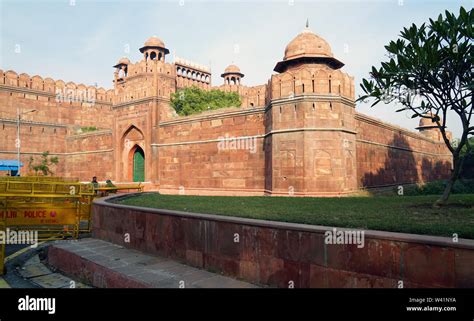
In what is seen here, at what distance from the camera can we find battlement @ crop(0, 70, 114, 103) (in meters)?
30.8

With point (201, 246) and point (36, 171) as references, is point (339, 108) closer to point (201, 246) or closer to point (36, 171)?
point (201, 246)

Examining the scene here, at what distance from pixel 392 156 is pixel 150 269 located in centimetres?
1950

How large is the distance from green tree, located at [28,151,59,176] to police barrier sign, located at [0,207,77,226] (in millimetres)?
24988

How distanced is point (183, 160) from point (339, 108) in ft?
33.6

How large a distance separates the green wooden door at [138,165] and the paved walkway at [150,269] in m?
16.4

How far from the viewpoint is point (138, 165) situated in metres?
24.1

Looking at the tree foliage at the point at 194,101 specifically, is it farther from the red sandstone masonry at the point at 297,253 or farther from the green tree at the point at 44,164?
the red sandstone masonry at the point at 297,253

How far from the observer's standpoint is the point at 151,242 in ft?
21.7

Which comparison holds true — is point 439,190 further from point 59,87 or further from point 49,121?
point 59,87

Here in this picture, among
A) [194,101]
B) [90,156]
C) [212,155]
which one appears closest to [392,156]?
[212,155]

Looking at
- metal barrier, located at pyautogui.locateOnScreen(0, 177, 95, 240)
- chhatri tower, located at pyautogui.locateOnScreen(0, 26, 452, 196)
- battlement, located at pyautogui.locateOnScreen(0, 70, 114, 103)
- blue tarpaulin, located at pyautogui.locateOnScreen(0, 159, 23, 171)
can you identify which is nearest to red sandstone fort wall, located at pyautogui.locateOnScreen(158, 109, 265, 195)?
chhatri tower, located at pyautogui.locateOnScreen(0, 26, 452, 196)

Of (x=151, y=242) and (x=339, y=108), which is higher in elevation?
(x=339, y=108)

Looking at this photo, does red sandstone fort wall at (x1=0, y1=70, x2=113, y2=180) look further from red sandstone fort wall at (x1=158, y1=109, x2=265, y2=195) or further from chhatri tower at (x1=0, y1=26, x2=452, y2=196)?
red sandstone fort wall at (x1=158, y1=109, x2=265, y2=195)
